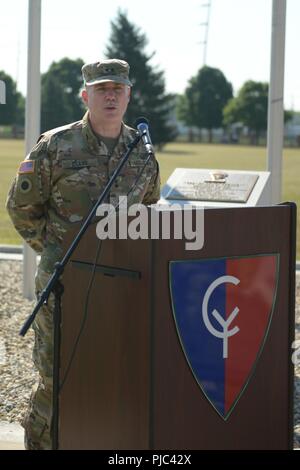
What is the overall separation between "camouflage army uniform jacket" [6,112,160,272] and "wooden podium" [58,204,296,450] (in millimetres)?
448

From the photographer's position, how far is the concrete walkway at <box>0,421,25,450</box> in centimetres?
458

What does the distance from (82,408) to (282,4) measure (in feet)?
17.4

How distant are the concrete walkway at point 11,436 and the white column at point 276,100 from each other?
3696mm

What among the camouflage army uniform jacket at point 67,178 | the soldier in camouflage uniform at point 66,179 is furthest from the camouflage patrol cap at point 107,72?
the camouflage army uniform jacket at point 67,178

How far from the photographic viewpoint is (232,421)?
10.6 ft

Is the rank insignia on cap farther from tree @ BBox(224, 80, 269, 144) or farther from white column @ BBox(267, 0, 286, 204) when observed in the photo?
tree @ BBox(224, 80, 269, 144)

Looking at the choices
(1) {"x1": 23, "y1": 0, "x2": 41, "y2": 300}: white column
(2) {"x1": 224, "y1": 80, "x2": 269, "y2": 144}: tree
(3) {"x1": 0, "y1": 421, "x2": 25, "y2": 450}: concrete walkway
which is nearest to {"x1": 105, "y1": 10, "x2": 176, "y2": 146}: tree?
(2) {"x1": 224, "y1": 80, "x2": 269, "y2": 144}: tree

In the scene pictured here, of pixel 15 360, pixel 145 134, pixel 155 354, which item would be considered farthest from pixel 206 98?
pixel 155 354

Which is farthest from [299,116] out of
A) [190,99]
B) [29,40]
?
[29,40]

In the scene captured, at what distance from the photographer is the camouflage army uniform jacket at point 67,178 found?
393cm

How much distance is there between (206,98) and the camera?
333 ft

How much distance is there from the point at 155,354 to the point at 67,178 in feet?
3.92

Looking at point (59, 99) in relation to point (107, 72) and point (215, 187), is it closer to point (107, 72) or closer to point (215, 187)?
point (215, 187)
